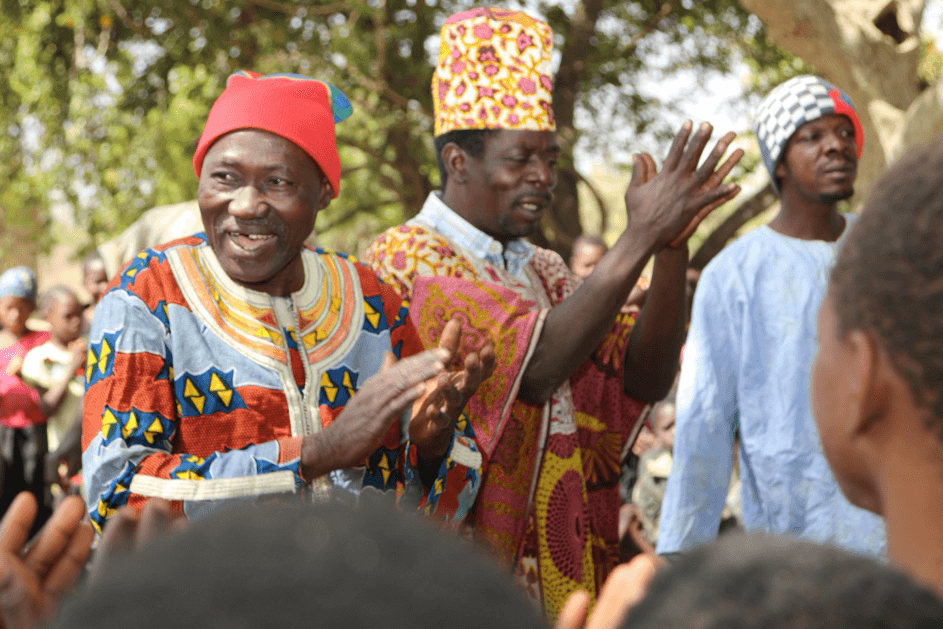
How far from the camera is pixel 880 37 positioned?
6551 mm

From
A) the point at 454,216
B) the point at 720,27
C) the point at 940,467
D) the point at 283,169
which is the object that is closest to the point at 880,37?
the point at 720,27

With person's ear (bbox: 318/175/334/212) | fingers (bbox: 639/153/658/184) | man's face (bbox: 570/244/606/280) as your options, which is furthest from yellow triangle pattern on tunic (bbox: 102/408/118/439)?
man's face (bbox: 570/244/606/280)

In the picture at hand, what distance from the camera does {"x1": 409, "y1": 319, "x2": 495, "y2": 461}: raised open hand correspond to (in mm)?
2232

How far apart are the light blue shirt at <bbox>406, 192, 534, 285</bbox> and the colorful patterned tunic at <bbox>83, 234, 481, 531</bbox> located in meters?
0.66

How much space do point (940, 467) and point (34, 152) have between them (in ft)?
34.5

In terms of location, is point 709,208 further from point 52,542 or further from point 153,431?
point 52,542

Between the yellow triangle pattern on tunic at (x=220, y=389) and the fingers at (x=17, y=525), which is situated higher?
the fingers at (x=17, y=525)

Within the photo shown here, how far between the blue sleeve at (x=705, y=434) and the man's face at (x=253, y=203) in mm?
1375

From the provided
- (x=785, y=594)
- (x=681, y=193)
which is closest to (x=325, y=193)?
(x=681, y=193)

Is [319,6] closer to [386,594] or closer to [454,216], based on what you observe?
[454,216]

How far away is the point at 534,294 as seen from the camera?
329cm

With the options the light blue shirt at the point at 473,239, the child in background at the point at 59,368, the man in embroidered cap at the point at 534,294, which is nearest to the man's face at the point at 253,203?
the man in embroidered cap at the point at 534,294

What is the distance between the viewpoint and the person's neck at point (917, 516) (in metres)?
1.09

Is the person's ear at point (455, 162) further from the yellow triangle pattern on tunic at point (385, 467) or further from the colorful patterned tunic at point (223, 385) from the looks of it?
the yellow triangle pattern on tunic at point (385, 467)
